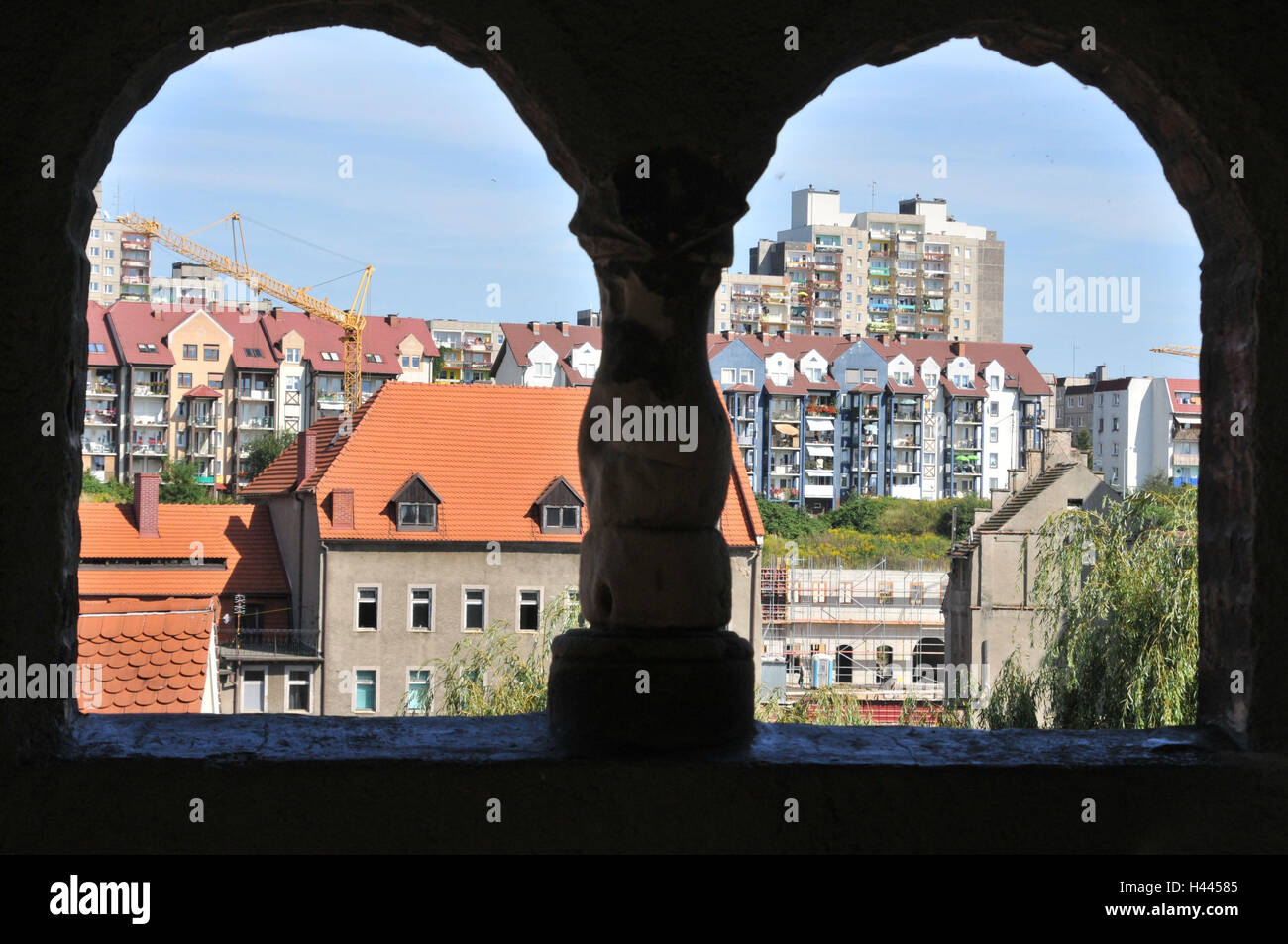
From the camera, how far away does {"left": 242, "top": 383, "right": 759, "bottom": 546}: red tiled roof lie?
23.4 m

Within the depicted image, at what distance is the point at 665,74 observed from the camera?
238 centimetres

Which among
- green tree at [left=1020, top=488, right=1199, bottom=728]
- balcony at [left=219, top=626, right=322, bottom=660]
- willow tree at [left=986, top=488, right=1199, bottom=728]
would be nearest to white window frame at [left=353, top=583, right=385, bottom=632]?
balcony at [left=219, top=626, right=322, bottom=660]

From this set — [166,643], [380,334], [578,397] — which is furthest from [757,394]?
[166,643]

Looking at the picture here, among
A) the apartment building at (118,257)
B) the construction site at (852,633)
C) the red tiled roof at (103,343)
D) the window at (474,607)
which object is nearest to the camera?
the window at (474,607)

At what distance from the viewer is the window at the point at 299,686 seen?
2316 cm

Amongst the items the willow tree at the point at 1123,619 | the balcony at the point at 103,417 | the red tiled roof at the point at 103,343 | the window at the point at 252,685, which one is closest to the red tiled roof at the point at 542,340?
the red tiled roof at the point at 103,343

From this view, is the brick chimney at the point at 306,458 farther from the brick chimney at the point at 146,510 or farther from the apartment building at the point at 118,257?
the apartment building at the point at 118,257

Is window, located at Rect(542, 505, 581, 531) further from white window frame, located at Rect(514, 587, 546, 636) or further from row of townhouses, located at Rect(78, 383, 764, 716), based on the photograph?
white window frame, located at Rect(514, 587, 546, 636)

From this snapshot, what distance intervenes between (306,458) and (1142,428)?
50.3 m

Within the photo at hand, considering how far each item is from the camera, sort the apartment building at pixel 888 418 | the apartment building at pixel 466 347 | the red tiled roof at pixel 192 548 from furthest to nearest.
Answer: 1. the apartment building at pixel 466 347
2. the apartment building at pixel 888 418
3. the red tiled roof at pixel 192 548

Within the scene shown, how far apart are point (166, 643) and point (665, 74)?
422cm

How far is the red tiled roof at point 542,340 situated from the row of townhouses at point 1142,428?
22535mm

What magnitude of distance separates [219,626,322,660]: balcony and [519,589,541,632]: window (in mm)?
3327
